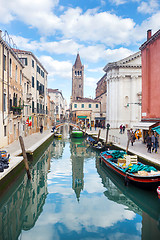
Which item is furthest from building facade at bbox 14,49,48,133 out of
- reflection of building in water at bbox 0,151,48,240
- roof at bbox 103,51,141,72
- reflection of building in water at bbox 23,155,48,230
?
reflection of building in water at bbox 0,151,48,240

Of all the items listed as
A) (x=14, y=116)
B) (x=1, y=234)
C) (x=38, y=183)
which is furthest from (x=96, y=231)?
(x=14, y=116)

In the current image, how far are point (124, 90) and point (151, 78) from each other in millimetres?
22010

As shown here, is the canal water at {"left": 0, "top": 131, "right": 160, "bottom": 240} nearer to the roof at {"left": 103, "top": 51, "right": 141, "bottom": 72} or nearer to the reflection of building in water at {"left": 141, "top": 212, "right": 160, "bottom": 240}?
the reflection of building in water at {"left": 141, "top": 212, "right": 160, "bottom": 240}

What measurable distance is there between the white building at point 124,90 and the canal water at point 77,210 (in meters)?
27.7

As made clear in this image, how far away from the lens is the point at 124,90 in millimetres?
39156

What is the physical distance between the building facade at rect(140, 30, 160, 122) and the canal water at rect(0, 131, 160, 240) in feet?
25.6

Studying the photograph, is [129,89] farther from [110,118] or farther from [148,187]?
[148,187]

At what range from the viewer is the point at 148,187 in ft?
29.9

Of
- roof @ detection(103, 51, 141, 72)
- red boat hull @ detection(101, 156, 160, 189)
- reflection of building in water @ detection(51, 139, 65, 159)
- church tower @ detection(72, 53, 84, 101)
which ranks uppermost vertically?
church tower @ detection(72, 53, 84, 101)

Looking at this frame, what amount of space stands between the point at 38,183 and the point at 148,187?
555cm

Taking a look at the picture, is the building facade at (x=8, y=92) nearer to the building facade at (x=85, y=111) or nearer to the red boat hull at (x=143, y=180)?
the red boat hull at (x=143, y=180)

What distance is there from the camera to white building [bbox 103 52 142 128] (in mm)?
38156

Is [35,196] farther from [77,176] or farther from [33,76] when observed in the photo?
[33,76]

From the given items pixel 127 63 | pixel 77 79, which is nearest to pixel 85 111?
pixel 127 63
